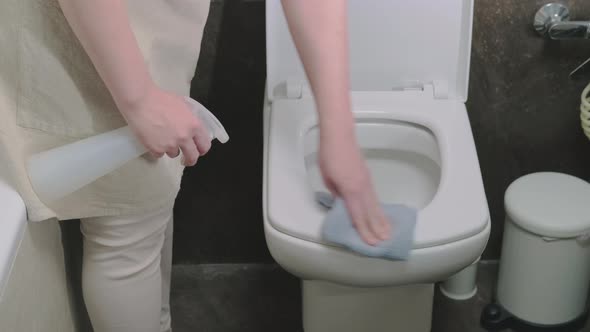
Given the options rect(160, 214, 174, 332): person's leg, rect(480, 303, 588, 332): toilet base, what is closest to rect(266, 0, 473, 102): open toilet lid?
rect(160, 214, 174, 332): person's leg

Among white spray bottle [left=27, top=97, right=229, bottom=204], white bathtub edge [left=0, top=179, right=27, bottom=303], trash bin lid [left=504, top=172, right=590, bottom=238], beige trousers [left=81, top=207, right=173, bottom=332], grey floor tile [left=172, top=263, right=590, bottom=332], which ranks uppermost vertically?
white spray bottle [left=27, top=97, right=229, bottom=204]

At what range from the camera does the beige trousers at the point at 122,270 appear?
89cm

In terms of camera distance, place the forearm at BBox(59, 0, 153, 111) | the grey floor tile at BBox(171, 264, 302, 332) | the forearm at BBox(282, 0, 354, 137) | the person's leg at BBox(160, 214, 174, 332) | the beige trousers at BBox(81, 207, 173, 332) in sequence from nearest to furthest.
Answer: the forearm at BBox(59, 0, 153, 111)
the forearm at BBox(282, 0, 354, 137)
the beige trousers at BBox(81, 207, 173, 332)
the person's leg at BBox(160, 214, 174, 332)
the grey floor tile at BBox(171, 264, 302, 332)

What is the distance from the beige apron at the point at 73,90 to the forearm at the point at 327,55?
0.54 feet

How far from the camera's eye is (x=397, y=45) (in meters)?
1.17

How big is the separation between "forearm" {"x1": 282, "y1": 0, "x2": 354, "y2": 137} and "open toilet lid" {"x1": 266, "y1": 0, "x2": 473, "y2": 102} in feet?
1.18

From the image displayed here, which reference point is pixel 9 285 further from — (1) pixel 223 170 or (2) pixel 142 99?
(1) pixel 223 170

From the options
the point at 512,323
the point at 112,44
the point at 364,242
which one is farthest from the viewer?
the point at 512,323

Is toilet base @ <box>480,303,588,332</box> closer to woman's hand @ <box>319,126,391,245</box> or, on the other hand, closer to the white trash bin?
the white trash bin

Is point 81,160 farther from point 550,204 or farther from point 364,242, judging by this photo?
point 550,204

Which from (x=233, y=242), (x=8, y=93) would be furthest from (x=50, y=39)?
(x=233, y=242)

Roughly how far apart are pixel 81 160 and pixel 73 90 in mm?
79

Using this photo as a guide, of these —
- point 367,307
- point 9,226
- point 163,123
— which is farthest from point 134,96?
point 367,307

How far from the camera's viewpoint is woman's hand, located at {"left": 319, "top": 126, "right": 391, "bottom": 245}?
770mm
